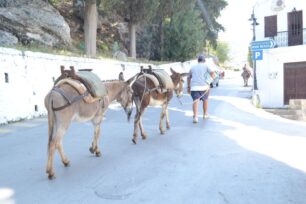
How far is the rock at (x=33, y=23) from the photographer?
19609mm

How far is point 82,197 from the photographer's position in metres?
5.55

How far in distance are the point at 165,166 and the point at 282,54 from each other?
1949cm

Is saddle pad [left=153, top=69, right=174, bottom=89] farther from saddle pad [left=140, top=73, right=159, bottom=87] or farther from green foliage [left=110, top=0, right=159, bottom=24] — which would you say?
green foliage [left=110, top=0, right=159, bottom=24]

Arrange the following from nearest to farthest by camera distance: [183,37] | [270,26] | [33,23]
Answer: [33,23], [270,26], [183,37]

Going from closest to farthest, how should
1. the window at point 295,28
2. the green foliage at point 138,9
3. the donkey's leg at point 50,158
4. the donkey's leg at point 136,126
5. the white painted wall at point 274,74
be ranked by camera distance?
the donkey's leg at point 50,158, the donkey's leg at point 136,126, the white painted wall at point 274,74, the window at point 295,28, the green foliage at point 138,9

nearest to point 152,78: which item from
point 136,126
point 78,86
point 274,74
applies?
point 136,126

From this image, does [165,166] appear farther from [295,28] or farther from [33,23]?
[295,28]

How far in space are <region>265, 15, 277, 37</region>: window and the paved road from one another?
52.5ft

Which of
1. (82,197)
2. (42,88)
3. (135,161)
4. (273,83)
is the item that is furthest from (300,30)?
(82,197)

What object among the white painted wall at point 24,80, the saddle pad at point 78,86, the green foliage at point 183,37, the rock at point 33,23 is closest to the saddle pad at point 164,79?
the saddle pad at point 78,86

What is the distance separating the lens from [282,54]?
A: 24.7 m

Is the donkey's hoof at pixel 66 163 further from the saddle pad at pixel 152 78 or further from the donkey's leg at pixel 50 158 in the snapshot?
the saddle pad at pixel 152 78

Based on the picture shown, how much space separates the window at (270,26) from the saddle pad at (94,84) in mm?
21118

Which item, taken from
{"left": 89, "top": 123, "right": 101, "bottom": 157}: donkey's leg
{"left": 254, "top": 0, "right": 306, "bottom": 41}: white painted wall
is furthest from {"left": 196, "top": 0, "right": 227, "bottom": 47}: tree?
{"left": 89, "top": 123, "right": 101, "bottom": 157}: donkey's leg
